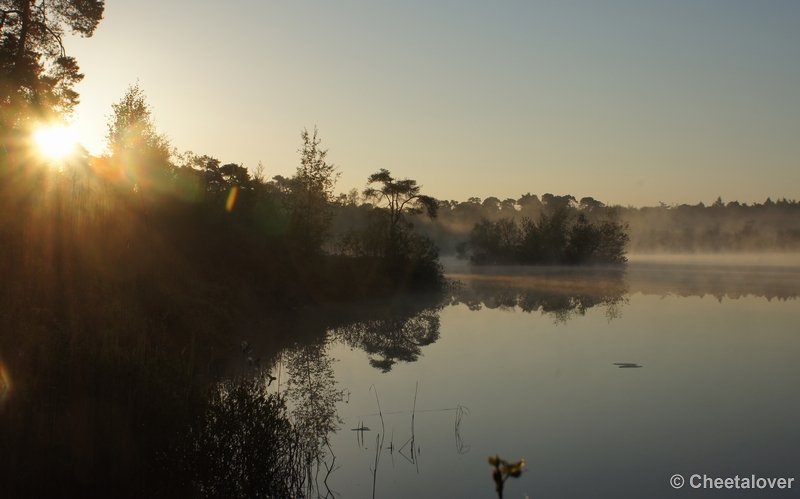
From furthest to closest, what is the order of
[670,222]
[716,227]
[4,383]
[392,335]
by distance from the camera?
[670,222], [716,227], [392,335], [4,383]

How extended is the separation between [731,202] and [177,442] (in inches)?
5717

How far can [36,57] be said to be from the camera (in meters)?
16.0

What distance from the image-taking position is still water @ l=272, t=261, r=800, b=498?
5375mm

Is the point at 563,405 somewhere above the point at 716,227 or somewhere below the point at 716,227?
below

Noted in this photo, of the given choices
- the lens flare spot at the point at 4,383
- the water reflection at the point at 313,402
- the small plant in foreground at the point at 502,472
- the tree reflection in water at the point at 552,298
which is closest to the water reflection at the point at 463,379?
the water reflection at the point at 313,402

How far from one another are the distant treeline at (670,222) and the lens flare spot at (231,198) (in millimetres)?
54082

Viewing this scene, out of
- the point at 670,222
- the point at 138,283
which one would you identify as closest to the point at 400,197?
the point at 138,283

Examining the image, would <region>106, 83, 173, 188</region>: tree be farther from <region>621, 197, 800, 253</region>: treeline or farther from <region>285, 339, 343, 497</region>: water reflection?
<region>621, 197, 800, 253</region>: treeline

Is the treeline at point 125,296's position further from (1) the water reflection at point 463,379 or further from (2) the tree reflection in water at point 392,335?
→ (2) the tree reflection in water at point 392,335

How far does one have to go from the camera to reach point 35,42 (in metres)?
16.2

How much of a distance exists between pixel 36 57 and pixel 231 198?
25.0 ft

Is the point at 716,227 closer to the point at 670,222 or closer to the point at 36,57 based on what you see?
the point at 670,222

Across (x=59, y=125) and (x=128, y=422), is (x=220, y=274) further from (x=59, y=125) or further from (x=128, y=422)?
(x=128, y=422)

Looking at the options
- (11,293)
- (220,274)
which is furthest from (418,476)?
(220,274)
